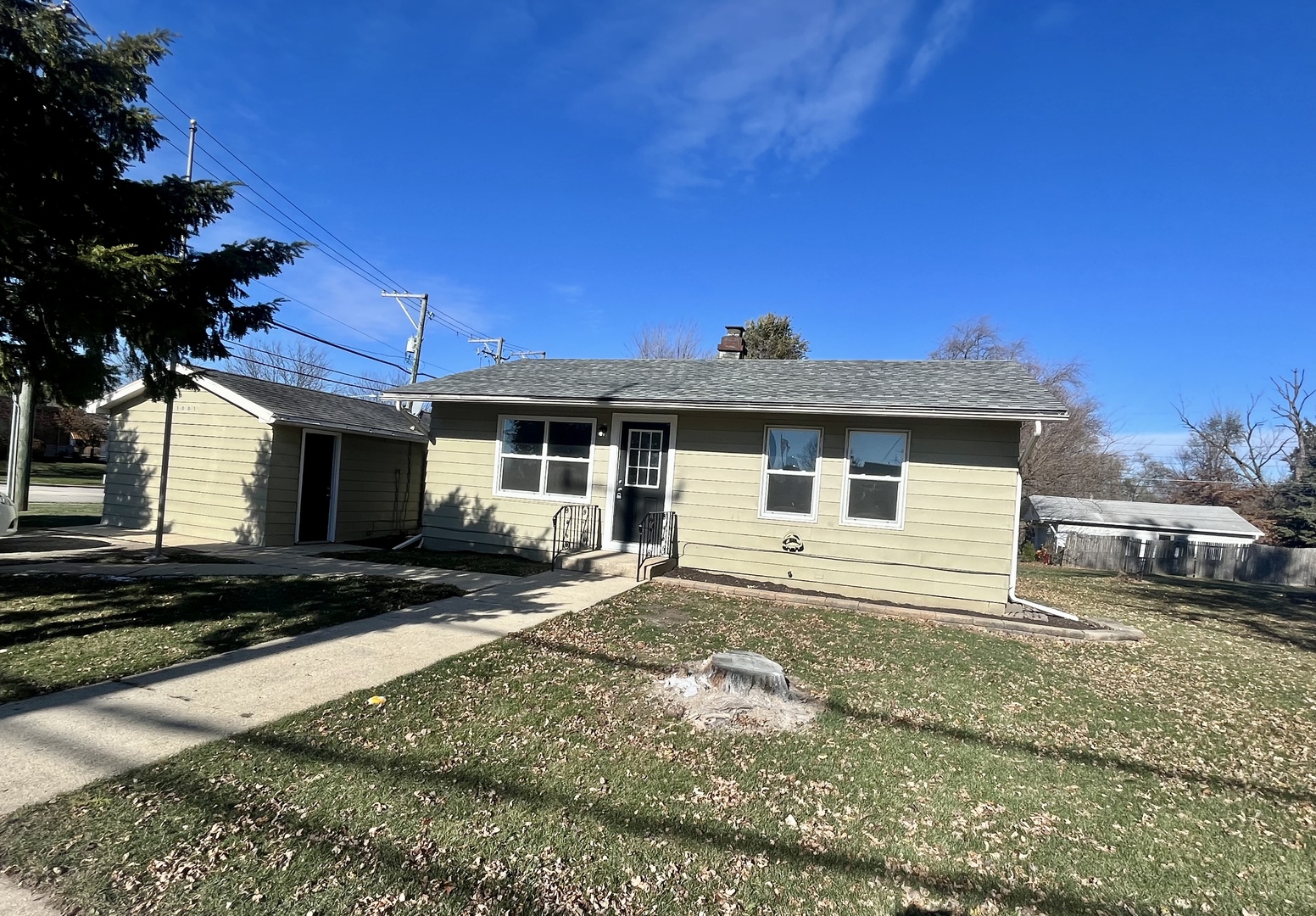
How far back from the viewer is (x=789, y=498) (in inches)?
374

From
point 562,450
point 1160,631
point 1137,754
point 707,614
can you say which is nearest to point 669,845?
point 1137,754

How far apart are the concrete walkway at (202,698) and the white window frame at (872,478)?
178 inches

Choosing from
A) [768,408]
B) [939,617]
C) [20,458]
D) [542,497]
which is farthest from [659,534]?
[20,458]

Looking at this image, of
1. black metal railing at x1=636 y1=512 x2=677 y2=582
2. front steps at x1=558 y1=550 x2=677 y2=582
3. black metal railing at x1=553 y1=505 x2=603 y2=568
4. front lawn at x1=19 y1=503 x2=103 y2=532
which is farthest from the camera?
front lawn at x1=19 y1=503 x2=103 y2=532

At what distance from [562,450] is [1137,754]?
27.5ft

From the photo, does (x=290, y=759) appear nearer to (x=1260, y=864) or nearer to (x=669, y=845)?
(x=669, y=845)

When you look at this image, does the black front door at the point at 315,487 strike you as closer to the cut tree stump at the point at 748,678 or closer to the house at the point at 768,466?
the house at the point at 768,466

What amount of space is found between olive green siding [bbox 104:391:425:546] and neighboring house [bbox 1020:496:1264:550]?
2389 cm

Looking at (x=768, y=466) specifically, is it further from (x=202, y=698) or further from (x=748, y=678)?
(x=202, y=698)

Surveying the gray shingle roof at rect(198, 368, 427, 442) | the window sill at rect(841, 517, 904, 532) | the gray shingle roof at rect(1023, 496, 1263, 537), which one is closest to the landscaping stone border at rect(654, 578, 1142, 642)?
the window sill at rect(841, 517, 904, 532)

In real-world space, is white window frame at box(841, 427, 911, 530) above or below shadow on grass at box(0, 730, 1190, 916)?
above

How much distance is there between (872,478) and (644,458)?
3.53 m

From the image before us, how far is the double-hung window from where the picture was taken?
1059 cm

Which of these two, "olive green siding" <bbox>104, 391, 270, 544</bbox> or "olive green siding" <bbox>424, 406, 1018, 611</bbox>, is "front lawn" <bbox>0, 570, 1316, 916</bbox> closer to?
"olive green siding" <bbox>424, 406, 1018, 611</bbox>
